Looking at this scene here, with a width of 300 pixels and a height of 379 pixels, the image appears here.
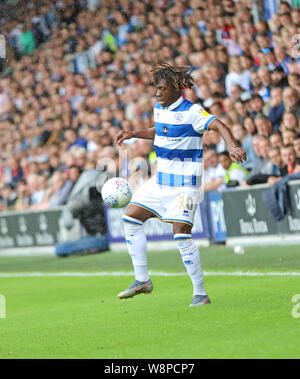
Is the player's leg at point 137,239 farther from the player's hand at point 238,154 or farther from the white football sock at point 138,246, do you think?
the player's hand at point 238,154

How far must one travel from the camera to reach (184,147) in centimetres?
748

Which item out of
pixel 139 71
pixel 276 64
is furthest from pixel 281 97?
pixel 139 71

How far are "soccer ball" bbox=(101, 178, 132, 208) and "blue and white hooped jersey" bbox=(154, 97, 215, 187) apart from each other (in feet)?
2.26

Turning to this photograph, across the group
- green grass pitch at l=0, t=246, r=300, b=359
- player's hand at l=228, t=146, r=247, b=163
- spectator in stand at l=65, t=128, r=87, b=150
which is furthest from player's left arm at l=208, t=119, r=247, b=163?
spectator in stand at l=65, t=128, r=87, b=150

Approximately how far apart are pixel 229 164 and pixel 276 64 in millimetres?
1838

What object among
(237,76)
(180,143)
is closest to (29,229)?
(237,76)

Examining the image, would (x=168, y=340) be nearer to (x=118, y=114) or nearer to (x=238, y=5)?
(x=238, y=5)

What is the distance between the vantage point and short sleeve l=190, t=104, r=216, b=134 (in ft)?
23.5

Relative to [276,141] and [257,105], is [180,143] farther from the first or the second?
[257,105]

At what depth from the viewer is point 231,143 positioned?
665 cm

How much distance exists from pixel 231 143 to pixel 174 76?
106cm

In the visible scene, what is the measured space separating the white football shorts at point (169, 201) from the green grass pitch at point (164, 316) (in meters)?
0.81

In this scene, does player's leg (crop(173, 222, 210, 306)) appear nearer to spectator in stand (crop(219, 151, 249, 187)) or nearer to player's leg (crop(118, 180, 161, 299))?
player's leg (crop(118, 180, 161, 299))

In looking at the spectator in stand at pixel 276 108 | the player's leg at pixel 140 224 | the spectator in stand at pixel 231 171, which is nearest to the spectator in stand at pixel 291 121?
the spectator in stand at pixel 276 108
